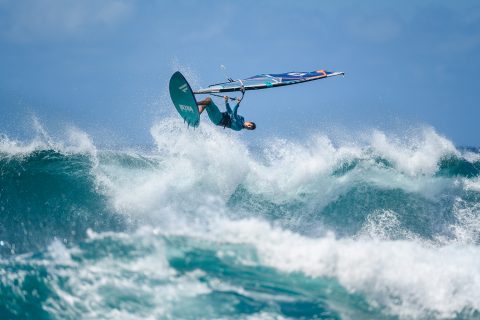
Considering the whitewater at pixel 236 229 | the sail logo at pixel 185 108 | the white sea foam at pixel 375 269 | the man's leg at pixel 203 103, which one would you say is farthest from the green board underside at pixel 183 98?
the white sea foam at pixel 375 269

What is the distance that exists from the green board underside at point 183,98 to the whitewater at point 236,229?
1841 mm

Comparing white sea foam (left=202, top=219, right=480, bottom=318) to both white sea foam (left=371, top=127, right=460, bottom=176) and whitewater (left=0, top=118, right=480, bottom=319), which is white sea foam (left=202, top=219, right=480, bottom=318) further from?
white sea foam (left=371, top=127, right=460, bottom=176)

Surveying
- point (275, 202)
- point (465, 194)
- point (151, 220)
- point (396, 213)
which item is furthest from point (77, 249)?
point (465, 194)

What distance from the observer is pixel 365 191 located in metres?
10.1

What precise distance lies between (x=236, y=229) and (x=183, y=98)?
16.1ft

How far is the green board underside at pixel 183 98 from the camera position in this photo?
8.98 m

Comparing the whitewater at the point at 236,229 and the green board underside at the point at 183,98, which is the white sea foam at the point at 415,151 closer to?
the whitewater at the point at 236,229

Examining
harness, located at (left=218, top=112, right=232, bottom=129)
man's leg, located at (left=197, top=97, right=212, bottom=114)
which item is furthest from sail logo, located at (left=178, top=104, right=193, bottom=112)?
harness, located at (left=218, top=112, right=232, bottom=129)

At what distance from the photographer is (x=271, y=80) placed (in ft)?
36.5

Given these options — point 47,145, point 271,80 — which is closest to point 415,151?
point 271,80

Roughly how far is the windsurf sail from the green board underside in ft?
1.50

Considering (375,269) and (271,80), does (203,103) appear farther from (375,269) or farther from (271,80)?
(375,269)

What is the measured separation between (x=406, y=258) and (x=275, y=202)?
5.00 metres

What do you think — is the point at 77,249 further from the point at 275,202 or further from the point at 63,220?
the point at 275,202
